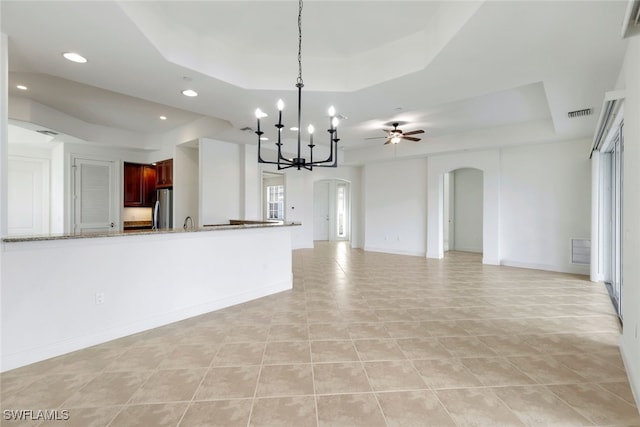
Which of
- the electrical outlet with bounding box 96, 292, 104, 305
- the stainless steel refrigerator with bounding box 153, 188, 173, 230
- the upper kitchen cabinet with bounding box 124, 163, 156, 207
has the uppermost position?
the upper kitchen cabinet with bounding box 124, 163, 156, 207

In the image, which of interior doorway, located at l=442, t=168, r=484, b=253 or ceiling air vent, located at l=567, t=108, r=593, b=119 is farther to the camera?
interior doorway, located at l=442, t=168, r=484, b=253

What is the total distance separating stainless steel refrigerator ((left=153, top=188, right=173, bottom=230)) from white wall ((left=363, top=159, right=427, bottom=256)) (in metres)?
5.31

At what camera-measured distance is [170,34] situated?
9.37ft

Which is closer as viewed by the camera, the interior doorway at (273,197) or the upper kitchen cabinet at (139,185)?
the upper kitchen cabinet at (139,185)

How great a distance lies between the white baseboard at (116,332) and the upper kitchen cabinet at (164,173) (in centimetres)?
408

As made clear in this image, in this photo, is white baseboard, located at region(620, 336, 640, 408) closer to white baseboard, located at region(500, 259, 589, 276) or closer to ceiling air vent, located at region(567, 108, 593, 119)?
ceiling air vent, located at region(567, 108, 593, 119)

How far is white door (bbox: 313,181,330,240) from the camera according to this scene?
11328 millimetres

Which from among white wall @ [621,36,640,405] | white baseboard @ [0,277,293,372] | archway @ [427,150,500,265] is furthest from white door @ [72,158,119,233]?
white wall @ [621,36,640,405]

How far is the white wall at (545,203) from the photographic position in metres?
5.80

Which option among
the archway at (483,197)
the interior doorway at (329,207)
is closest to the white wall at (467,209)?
the archway at (483,197)

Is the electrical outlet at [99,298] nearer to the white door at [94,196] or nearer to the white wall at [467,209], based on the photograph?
the white door at [94,196]

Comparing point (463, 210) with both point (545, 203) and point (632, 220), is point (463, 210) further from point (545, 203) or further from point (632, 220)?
point (632, 220)

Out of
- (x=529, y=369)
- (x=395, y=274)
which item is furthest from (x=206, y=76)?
(x=395, y=274)

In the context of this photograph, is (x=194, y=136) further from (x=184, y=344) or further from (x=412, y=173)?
(x=412, y=173)
